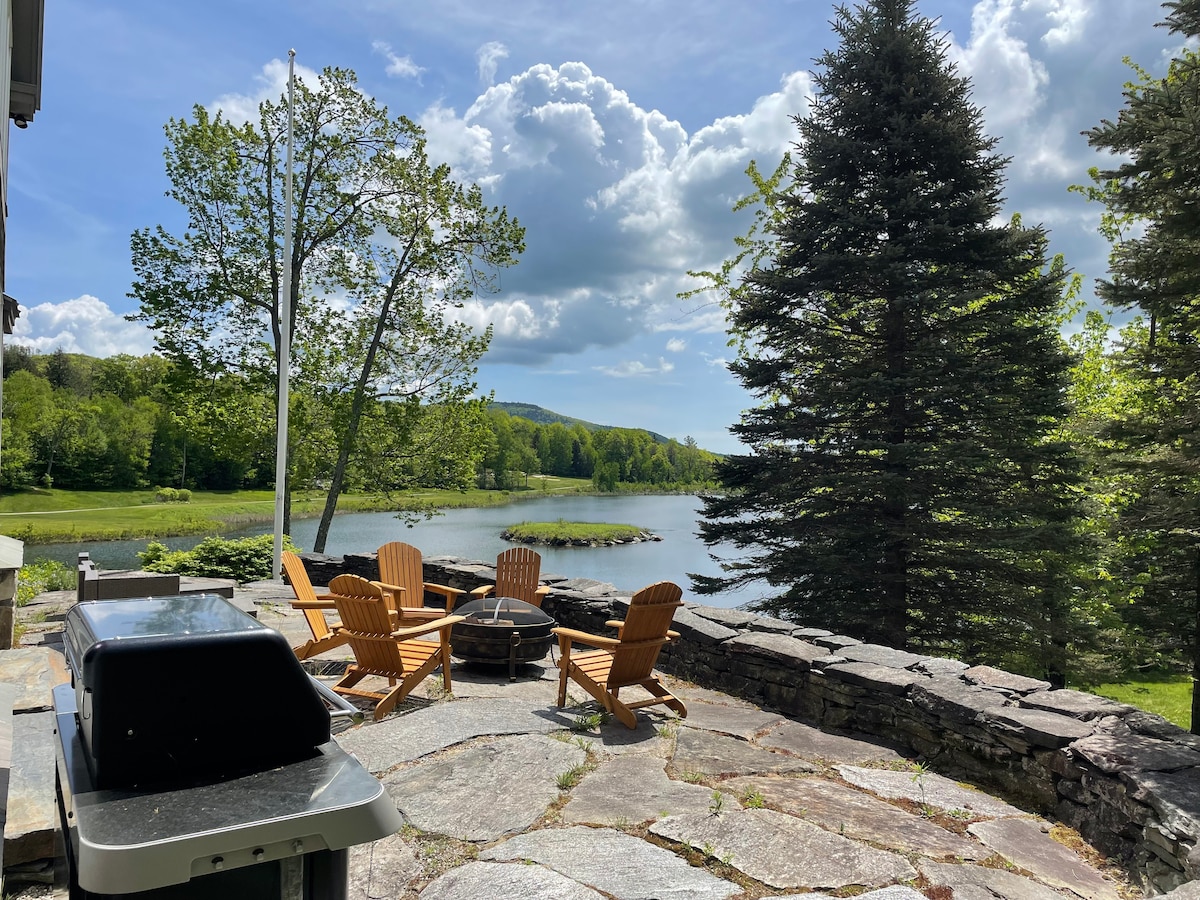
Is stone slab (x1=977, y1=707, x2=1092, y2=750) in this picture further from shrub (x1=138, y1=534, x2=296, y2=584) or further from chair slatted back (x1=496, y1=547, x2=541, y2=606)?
shrub (x1=138, y1=534, x2=296, y2=584)

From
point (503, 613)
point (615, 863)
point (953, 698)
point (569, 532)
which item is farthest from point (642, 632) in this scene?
point (569, 532)

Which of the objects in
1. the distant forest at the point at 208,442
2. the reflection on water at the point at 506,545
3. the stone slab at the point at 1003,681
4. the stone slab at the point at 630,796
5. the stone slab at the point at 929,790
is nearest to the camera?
the stone slab at the point at 630,796

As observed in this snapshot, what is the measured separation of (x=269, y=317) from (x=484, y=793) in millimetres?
13920

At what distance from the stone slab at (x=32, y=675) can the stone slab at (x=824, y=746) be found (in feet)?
11.1

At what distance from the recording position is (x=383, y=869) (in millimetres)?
2492

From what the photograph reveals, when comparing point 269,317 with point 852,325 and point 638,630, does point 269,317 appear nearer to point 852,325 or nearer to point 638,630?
point 852,325

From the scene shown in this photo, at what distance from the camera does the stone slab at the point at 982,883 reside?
8.14ft

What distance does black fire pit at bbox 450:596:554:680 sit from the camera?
17.6 ft

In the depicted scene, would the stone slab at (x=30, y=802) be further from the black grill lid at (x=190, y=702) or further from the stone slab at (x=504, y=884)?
the stone slab at (x=504, y=884)

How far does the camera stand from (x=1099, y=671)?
9320 mm

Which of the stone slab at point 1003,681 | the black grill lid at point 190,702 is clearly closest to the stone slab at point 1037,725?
the stone slab at point 1003,681

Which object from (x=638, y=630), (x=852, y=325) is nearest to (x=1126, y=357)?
(x=852, y=325)

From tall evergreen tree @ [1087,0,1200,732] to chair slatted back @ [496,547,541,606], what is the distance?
203 inches

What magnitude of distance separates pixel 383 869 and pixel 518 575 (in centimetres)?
395
